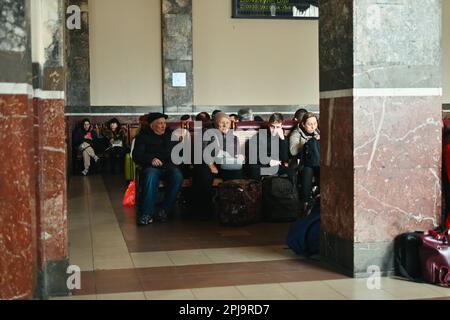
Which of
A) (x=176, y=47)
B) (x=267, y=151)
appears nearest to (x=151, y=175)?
(x=267, y=151)

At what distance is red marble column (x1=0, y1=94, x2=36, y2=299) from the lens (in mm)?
3129

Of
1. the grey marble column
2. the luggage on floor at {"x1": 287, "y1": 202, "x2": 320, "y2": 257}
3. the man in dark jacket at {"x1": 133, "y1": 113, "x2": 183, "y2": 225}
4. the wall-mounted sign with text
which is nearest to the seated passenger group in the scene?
the man in dark jacket at {"x1": 133, "y1": 113, "x2": 183, "y2": 225}

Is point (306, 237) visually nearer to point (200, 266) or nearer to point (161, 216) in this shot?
point (200, 266)

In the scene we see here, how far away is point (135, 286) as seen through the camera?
425 centimetres

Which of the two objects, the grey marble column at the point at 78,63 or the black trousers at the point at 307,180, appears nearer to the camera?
the black trousers at the point at 307,180

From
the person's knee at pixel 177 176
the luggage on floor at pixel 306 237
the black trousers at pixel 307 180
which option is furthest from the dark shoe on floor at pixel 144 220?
the luggage on floor at pixel 306 237

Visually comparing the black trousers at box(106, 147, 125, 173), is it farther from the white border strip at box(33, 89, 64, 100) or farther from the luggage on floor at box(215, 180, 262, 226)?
the white border strip at box(33, 89, 64, 100)

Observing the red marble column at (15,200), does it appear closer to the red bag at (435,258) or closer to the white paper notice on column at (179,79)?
the red bag at (435,258)

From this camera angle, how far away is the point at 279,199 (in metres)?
6.70

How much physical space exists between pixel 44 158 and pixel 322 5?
2.40 metres

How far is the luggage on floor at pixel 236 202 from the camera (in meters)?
6.45

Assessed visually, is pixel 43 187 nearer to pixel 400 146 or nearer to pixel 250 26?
pixel 400 146

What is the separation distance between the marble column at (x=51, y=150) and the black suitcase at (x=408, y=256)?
236 centimetres

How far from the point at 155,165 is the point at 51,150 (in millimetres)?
2813
